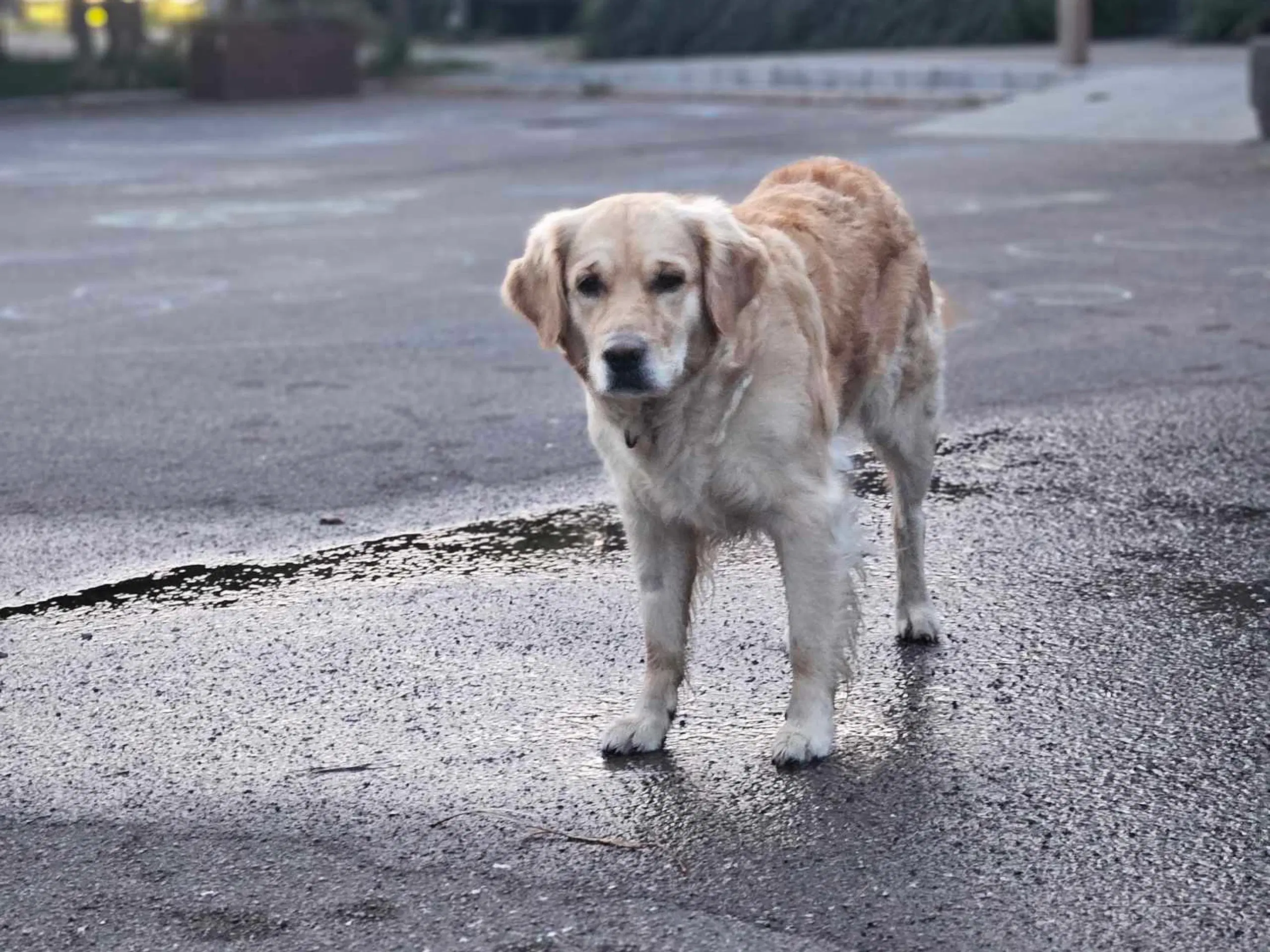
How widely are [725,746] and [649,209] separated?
1.33 m

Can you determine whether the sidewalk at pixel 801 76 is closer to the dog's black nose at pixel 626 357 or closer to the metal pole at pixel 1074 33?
the metal pole at pixel 1074 33

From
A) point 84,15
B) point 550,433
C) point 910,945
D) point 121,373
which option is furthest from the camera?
point 84,15

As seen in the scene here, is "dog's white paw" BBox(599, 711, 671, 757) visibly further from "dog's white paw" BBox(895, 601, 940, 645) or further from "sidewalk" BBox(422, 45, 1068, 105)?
"sidewalk" BBox(422, 45, 1068, 105)

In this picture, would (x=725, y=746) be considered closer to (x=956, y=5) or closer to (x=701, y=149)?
(x=701, y=149)

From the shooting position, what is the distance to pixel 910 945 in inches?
141

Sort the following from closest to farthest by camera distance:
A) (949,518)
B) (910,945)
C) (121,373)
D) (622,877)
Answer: (910,945)
(622,877)
(949,518)
(121,373)

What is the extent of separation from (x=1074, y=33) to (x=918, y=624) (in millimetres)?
23527

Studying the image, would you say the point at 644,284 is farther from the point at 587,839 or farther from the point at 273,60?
the point at 273,60

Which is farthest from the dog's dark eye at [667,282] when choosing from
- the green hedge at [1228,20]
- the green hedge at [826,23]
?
the green hedge at [826,23]

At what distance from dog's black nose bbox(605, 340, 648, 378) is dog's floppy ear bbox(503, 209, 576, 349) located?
301 millimetres

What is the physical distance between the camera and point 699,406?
448cm

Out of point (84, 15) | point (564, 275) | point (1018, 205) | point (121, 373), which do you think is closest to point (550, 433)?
point (121, 373)

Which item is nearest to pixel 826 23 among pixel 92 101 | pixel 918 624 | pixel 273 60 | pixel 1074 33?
pixel 1074 33

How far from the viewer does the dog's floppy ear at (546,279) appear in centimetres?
456
